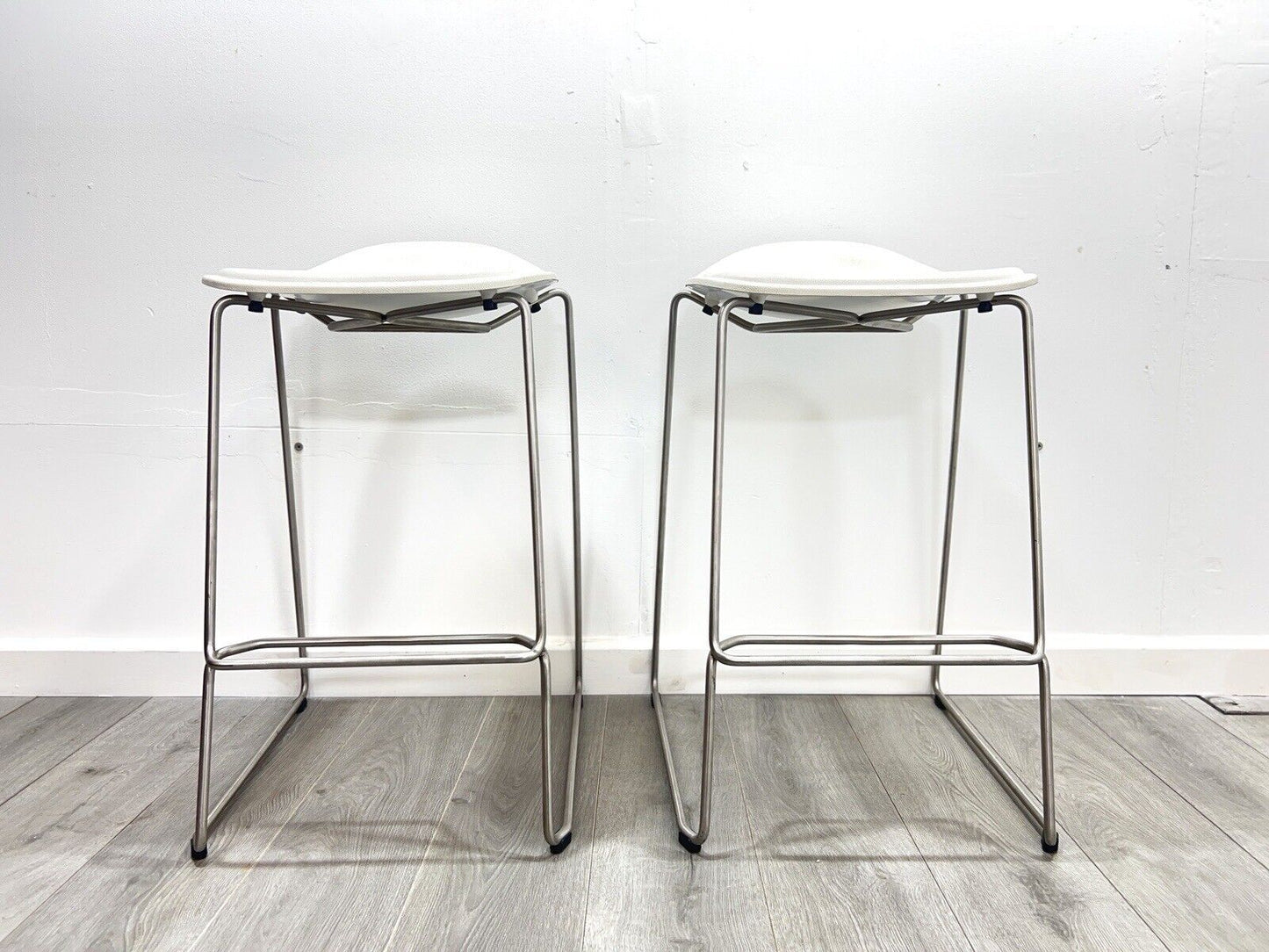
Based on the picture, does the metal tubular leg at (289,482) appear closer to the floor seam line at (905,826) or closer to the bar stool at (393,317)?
the bar stool at (393,317)

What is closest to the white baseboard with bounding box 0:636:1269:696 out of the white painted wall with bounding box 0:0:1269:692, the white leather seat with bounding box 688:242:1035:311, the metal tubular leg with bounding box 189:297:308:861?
the white painted wall with bounding box 0:0:1269:692

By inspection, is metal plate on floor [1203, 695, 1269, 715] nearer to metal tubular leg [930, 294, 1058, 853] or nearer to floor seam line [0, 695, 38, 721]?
metal tubular leg [930, 294, 1058, 853]

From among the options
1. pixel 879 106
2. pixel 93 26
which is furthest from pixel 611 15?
pixel 93 26

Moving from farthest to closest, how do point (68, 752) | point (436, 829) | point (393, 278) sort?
point (68, 752), point (436, 829), point (393, 278)

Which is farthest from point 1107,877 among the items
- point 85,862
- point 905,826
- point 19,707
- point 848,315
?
point 19,707

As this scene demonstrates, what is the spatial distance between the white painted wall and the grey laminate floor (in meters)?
0.14

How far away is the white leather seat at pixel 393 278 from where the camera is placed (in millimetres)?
721

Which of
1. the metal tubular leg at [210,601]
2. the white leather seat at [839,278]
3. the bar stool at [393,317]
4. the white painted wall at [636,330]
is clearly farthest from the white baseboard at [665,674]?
the white leather seat at [839,278]

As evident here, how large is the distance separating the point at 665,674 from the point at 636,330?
525 mm

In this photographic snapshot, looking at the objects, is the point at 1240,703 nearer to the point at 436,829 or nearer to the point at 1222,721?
the point at 1222,721

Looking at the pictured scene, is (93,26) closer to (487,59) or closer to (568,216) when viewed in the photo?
(487,59)

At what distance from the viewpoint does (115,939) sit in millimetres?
667

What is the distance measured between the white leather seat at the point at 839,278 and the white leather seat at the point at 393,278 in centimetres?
22

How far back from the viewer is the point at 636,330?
1.13 meters
